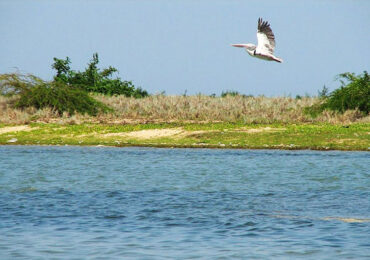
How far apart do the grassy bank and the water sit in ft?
10.0

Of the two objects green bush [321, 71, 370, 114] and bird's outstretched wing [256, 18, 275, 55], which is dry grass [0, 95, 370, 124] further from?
bird's outstretched wing [256, 18, 275, 55]

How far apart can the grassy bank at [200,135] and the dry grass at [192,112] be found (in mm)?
2232

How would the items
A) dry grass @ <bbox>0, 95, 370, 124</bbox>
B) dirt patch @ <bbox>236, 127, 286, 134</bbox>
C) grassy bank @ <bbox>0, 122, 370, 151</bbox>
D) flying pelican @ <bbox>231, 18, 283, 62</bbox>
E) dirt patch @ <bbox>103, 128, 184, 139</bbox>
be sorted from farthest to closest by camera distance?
1. dry grass @ <bbox>0, 95, 370, 124</bbox>
2. dirt patch @ <bbox>103, 128, 184, 139</bbox>
3. dirt patch @ <bbox>236, 127, 286, 134</bbox>
4. grassy bank @ <bbox>0, 122, 370, 151</bbox>
5. flying pelican @ <bbox>231, 18, 283, 62</bbox>

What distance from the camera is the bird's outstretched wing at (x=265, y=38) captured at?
22.7 meters

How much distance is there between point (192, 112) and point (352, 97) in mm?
8333

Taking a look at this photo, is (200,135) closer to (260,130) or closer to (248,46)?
(260,130)

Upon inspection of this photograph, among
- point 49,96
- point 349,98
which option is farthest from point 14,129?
point 349,98

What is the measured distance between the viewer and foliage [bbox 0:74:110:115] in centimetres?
4297

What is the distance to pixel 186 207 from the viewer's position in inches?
610

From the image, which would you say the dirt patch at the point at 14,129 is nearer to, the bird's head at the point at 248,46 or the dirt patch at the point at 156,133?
the dirt patch at the point at 156,133

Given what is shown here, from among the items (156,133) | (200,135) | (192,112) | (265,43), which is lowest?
(200,135)

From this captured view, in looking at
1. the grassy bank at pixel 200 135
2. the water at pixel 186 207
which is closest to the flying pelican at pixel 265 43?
the water at pixel 186 207

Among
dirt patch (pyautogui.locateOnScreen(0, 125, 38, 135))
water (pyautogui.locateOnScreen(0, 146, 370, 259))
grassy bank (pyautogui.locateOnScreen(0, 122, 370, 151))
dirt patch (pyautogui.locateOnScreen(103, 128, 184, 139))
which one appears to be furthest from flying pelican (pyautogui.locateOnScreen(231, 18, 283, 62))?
dirt patch (pyautogui.locateOnScreen(0, 125, 38, 135))

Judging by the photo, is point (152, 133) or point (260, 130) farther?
point (152, 133)
